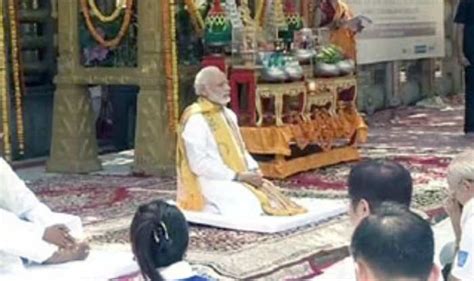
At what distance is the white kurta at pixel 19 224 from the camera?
4746 mm

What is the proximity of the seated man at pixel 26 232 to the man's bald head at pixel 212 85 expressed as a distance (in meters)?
1.84

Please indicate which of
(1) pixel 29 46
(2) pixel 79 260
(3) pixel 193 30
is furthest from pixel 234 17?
(2) pixel 79 260

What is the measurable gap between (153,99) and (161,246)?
19.7 ft

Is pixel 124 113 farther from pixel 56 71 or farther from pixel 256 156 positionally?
pixel 256 156

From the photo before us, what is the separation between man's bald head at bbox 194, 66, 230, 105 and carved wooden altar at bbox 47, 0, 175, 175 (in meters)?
2.21

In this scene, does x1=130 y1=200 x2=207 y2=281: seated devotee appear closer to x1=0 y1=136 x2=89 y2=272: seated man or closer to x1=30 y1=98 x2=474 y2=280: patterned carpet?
x1=0 y1=136 x2=89 y2=272: seated man

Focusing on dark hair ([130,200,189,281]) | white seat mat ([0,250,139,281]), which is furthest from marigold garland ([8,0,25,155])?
dark hair ([130,200,189,281])

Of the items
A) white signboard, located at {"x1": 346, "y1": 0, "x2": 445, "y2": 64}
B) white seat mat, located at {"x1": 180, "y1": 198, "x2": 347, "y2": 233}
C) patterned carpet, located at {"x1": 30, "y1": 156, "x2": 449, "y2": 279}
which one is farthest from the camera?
white signboard, located at {"x1": 346, "y1": 0, "x2": 445, "y2": 64}

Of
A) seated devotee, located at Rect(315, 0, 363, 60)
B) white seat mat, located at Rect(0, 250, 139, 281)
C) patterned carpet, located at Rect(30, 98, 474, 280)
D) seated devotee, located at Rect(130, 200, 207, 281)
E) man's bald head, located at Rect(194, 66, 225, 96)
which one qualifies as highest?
seated devotee, located at Rect(315, 0, 363, 60)

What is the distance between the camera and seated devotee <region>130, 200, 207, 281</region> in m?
3.03

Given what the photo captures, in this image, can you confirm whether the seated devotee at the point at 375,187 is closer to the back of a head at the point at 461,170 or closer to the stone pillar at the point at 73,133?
the back of a head at the point at 461,170

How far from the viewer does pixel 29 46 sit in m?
10.3

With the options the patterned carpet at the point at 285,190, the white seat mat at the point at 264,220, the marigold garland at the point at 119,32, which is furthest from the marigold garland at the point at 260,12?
the white seat mat at the point at 264,220

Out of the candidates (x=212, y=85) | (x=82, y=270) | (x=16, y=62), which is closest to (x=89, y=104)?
(x=16, y=62)
